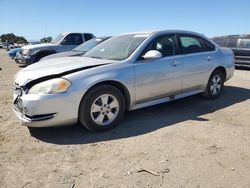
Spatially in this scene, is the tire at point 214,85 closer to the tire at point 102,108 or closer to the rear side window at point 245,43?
the tire at point 102,108

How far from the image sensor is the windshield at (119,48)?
487 cm

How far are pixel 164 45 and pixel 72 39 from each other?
28.8ft

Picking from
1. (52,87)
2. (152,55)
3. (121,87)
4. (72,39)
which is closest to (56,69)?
(52,87)

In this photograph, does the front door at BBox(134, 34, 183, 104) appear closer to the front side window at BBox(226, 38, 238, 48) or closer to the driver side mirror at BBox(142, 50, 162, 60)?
Answer: the driver side mirror at BBox(142, 50, 162, 60)

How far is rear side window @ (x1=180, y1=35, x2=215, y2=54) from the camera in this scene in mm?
5586

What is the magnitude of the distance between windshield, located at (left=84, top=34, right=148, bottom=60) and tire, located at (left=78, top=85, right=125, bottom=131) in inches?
28.7


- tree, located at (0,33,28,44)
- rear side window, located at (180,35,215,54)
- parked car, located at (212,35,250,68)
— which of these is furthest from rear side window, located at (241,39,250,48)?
tree, located at (0,33,28,44)

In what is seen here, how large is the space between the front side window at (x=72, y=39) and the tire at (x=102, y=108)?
9.16 meters

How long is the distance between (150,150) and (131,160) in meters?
0.37

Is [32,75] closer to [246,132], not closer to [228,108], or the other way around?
[246,132]

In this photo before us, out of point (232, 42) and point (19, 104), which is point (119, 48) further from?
point (232, 42)

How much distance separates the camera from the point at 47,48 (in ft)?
Result: 40.1

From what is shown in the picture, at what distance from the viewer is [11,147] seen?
3.84 meters

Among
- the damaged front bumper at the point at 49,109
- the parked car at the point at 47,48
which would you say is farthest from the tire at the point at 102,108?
the parked car at the point at 47,48
